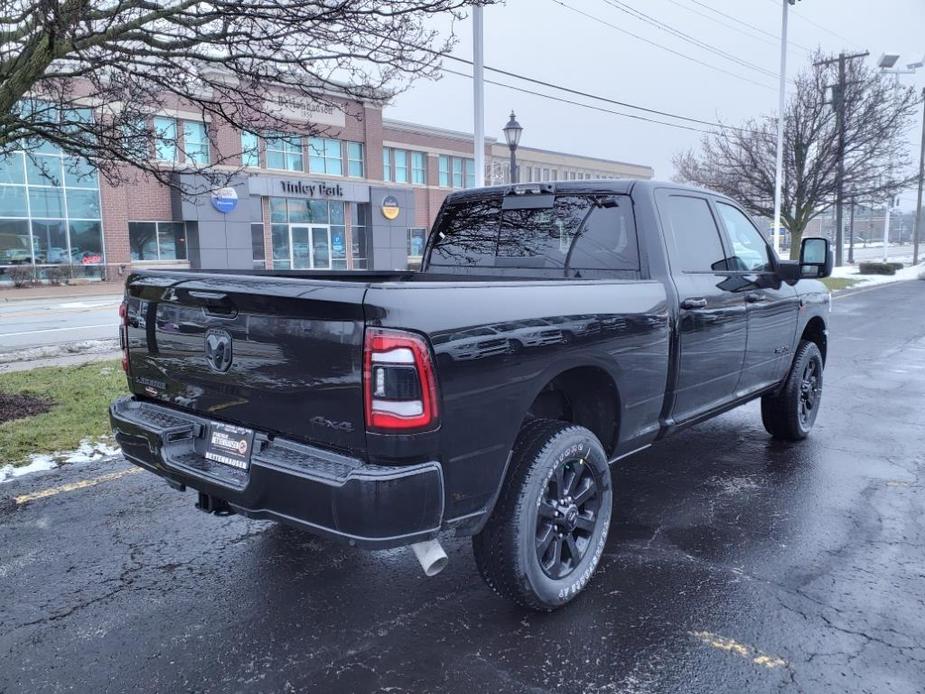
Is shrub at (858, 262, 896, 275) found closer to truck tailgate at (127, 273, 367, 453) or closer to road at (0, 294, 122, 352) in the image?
road at (0, 294, 122, 352)

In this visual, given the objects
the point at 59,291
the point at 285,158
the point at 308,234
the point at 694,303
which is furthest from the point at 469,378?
the point at 308,234

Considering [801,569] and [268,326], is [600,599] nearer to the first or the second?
[801,569]

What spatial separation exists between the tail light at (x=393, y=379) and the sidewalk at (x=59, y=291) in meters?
26.5

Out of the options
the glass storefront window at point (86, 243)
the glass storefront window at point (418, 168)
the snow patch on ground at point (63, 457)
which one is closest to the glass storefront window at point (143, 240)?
the glass storefront window at point (86, 243)

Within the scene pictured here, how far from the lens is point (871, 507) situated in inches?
176

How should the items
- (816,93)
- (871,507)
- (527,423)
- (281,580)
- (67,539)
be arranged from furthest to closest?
(816,93), (871,507), (67,539), (281,580), (527,423)

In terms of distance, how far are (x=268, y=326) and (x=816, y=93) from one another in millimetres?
28378

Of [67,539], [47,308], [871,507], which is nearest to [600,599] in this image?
[871,507]

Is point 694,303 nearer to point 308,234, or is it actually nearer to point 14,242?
point 14,242

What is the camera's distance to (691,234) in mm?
4352

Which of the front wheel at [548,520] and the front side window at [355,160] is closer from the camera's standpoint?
the front wheel at [548,520]

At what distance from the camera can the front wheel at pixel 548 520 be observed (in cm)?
293

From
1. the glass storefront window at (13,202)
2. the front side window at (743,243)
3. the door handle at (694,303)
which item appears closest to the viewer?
the door handle at (694,303)

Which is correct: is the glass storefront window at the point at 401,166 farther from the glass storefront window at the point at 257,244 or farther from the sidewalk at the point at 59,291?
the sidewalk at the point at 59,291
